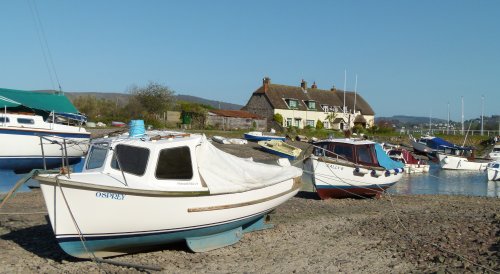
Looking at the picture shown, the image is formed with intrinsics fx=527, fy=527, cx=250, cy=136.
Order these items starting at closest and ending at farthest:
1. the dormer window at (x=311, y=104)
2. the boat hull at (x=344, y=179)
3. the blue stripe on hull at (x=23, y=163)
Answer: the boat hull at (x=344, y=179), the blue stripe on hull at (x=23, y=163), the dormer window at (x=311, y=104)

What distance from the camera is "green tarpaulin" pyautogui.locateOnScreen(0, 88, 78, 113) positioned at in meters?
25.6

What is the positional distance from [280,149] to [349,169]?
106ft

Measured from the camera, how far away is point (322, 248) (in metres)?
11.4

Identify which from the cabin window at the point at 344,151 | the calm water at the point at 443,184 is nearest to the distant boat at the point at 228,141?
the calm water at the point at 443,184

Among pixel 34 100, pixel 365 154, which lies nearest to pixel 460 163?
pixel 365 154

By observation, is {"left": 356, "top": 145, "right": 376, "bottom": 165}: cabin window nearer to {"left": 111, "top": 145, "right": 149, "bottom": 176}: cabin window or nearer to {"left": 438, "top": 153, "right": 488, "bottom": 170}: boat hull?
{"left": 111, "top": 145, "right": 149, "bottom": 176}: cabin window

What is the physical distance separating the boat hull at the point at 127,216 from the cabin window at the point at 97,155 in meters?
1.60

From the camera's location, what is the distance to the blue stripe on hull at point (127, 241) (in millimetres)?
9344

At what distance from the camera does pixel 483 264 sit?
31.7 feet

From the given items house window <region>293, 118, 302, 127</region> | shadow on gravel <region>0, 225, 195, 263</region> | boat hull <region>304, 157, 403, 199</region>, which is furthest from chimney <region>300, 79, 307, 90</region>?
shadow on gravel <region>0, 225, 195, 263</region>

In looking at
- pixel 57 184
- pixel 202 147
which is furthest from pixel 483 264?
pixel 57 184

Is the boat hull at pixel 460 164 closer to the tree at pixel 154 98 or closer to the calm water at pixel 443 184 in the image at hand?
the calm water at pixel 443 184

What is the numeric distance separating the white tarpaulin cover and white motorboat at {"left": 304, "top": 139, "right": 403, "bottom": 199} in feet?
18.0

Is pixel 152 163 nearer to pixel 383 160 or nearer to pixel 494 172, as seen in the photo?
pixel 383 160
